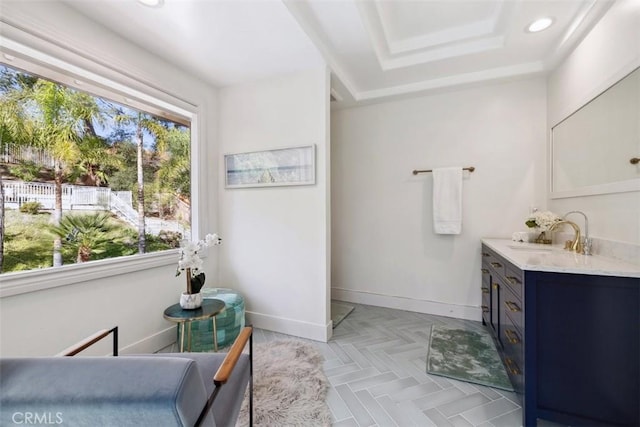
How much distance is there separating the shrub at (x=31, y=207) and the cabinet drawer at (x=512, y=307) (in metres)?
3.01

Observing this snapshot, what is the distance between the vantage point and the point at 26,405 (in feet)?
2.19

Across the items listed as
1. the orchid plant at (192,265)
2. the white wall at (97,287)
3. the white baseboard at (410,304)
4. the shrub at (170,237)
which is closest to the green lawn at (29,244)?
the white wall at (97,287)

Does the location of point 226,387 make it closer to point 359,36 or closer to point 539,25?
point 359,36

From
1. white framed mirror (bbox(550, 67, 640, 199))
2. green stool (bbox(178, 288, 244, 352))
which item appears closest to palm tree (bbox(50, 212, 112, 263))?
green stool (bbox(178, 288, 244, 352))

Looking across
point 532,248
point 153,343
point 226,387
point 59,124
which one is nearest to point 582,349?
point 532,248

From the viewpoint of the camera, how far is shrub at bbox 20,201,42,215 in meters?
1.66

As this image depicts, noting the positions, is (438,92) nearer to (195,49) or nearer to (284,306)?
(195,49)

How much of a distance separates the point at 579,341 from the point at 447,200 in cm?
176

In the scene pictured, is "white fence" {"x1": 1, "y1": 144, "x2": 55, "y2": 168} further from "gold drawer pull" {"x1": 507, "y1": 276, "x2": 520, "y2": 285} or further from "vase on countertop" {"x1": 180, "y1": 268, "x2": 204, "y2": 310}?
"gold drawer pull" {"x1": 507, "y1": 276, "x2": 520, "y2": 285}

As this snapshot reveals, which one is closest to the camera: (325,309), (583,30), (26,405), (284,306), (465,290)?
(26,405)

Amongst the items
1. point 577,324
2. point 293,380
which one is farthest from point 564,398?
point 293,380

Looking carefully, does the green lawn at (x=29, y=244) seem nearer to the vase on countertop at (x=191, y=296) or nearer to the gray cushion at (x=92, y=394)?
the vase on countertop at (x=191, y=296)

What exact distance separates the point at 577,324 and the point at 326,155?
202cm

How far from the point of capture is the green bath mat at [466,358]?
6.19 ft
